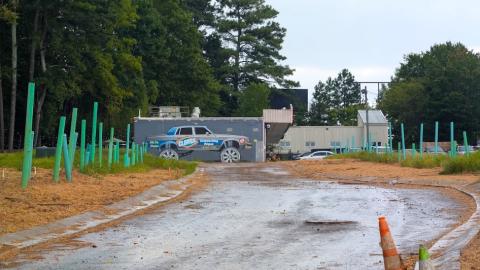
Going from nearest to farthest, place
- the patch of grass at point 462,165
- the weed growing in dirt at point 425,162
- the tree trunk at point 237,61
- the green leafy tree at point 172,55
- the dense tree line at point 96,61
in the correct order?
the patch of grass at point 462,165 < the weed growing in dirt at point 425,162 < the dense tree line at point 96,61 < the green leafy tree at point 172,55 < the tree trunk at point 237,61

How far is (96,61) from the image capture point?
48.9 m

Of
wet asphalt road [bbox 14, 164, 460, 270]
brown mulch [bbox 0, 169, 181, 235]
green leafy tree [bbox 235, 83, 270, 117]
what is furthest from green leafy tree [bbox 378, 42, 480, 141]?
wet asphalt road [bbox 14, 164, 460, 270]

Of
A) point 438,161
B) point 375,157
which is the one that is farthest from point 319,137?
point 438,161

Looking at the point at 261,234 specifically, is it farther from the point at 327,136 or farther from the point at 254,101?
the point at 327,136

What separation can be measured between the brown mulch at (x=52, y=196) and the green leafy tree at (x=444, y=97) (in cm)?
6616

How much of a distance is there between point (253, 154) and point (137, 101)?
A: 38.0ft

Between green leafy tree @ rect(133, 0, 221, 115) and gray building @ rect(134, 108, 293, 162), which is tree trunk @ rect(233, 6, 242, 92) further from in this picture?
gray building @ rect(134, 108, 293, 162)

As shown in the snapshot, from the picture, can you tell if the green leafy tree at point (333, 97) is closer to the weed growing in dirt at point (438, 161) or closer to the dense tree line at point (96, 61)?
the dense tree line at point (96, 61)

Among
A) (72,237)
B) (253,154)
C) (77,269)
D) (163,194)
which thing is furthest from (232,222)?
(253,154)

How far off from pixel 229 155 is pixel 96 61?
10931mm

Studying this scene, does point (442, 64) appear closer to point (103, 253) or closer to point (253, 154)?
point (253, 154)

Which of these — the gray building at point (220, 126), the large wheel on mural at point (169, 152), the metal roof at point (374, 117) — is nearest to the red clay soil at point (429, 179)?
the large wheel on mural at point (169, 152)

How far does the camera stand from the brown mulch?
1177 cm

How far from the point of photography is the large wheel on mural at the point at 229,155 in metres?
48.3
